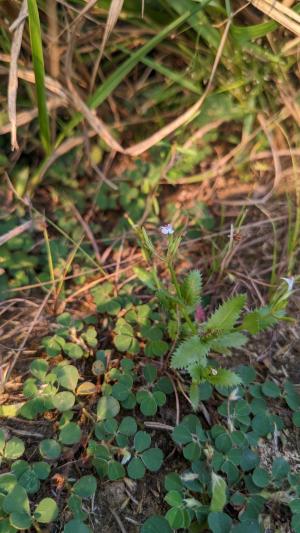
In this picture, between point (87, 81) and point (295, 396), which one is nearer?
point (295, 396)

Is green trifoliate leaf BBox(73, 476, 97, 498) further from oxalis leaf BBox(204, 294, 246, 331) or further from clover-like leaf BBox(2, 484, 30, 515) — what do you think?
oxalis leaf BBox(204, 294, 246, 331)

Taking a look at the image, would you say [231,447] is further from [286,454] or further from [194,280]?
[194,280]

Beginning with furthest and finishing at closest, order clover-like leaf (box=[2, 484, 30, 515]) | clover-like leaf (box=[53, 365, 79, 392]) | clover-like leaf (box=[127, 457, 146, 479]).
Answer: clover-like leaf (box=[53, 365, 79, 392]) < clover-like leaf (box=[127, 457, 146, 479]) < clover-like leaf (box=[2, 484, 30, 515])

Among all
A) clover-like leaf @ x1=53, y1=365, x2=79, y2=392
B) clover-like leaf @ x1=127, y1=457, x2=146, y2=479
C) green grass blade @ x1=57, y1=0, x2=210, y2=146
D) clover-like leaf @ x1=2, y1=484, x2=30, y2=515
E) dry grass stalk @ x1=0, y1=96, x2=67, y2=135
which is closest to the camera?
clover-like leaf @ x1=2, y1=484, x2=30, y2=515

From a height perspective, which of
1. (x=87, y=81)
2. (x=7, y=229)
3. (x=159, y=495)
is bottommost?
(x=159, y=495)

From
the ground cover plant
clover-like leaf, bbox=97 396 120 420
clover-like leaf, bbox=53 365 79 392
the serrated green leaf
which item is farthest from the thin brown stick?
the serrated green leaf

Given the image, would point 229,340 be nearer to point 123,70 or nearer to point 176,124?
point 176,124

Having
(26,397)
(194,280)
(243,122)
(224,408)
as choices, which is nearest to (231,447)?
(224,408)

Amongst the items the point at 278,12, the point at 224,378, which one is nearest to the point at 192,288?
the point at 224,378
